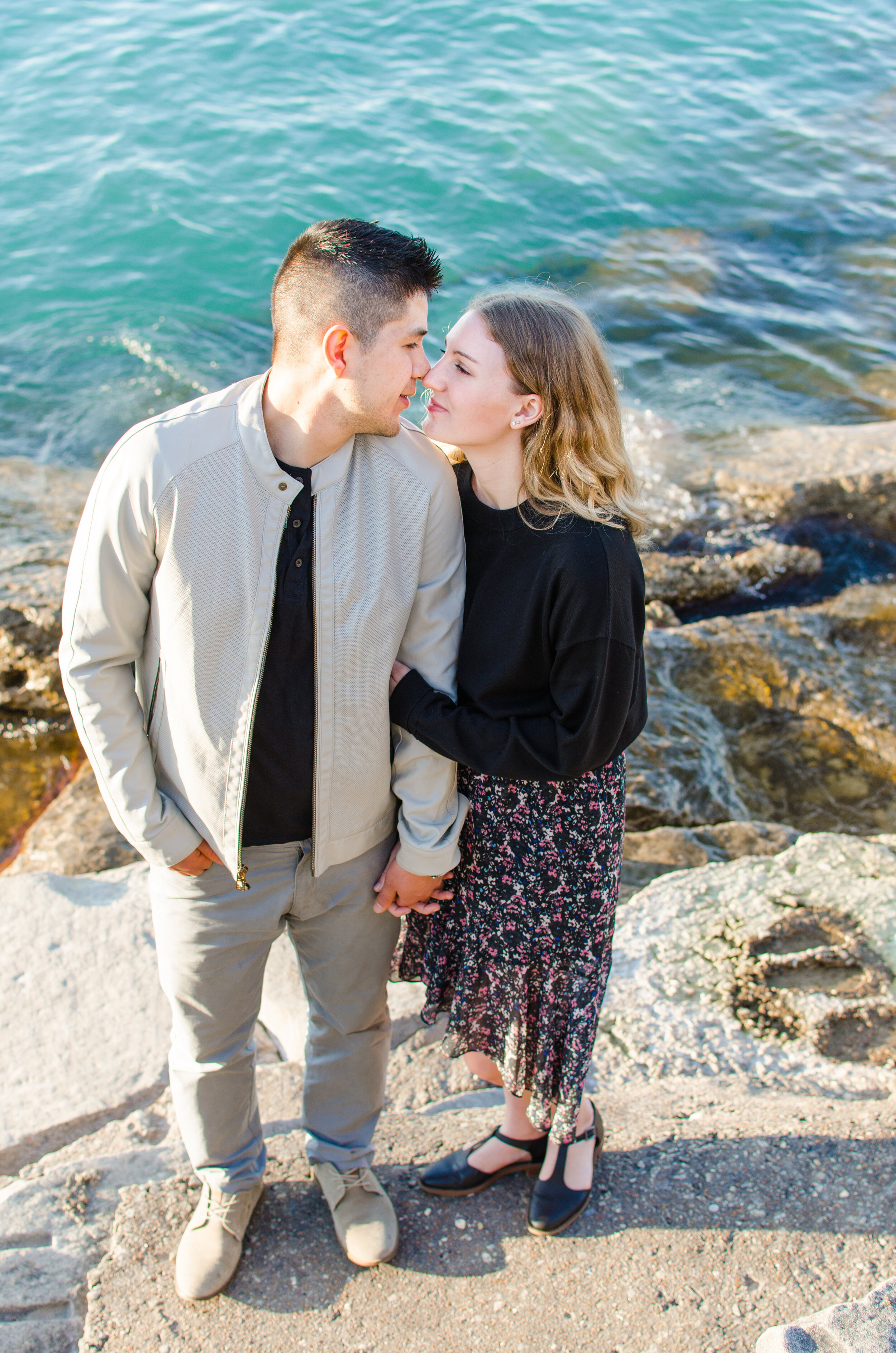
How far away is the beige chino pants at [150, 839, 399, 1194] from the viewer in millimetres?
2406

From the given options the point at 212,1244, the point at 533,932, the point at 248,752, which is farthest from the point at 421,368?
the point at 212,1244

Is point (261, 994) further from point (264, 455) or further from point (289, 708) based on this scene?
point (264, 455)

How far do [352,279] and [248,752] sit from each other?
1.07 metres

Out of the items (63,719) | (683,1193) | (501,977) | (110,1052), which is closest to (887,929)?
(683,1193)

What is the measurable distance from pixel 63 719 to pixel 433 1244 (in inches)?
140

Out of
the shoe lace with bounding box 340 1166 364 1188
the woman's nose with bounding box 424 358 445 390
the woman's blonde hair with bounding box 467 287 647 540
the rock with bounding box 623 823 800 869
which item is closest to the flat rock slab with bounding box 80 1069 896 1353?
the shoe lace with bounding box 340 1166 364 1188

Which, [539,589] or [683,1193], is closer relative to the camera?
[539,589]

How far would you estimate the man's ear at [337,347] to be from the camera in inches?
84.0

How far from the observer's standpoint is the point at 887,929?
Result: 11.5 ft

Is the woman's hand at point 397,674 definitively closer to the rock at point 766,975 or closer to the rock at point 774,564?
the rock at point 766,975

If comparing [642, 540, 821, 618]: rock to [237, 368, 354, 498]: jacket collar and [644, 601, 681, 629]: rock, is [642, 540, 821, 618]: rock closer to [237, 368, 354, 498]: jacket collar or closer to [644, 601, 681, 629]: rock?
[644, 601, 681, 629]: rock

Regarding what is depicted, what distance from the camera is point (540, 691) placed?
2396mm

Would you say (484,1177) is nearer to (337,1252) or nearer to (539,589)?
(337,1252)

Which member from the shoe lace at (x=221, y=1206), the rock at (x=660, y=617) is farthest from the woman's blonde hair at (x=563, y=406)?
the rock at (x=660, y=617)
